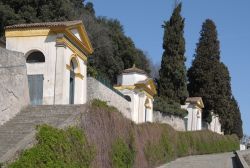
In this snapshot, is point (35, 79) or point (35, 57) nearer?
point (35, 79)

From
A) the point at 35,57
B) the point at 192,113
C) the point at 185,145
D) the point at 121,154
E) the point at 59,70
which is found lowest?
the point at 185,145

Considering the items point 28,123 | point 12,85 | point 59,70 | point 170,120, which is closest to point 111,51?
point 170,120

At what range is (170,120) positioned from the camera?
40531mm

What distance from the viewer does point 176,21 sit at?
45000 millimetres

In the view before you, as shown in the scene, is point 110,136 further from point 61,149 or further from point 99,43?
point 99,43

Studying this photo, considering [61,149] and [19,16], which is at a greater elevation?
[19,16]

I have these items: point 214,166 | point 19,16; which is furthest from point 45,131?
point 19,16

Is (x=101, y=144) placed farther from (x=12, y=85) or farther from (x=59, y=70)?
(x=59, y=70)

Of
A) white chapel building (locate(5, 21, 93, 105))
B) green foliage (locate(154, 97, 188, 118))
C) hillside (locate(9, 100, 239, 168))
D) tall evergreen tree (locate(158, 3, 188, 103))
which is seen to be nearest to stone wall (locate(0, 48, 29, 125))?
white chapel building (locate(5, 21, 93, 105))

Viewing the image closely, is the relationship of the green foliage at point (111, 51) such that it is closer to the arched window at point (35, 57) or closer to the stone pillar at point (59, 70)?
the arched window at point (35, 57)

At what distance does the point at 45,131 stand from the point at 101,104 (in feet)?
14.3

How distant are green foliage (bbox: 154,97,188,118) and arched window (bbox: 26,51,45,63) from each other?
16563mm

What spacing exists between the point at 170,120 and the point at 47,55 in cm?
2028

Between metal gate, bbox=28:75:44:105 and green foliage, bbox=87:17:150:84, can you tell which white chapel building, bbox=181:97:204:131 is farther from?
metal gate, bbox=28:75:44:105
